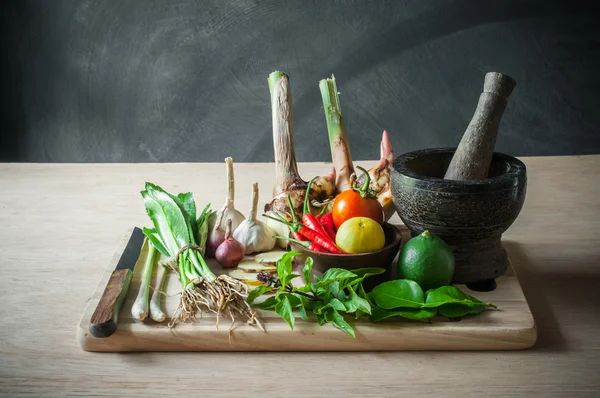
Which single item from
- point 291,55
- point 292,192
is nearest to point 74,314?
point 292,192

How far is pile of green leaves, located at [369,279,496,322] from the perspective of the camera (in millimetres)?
1137

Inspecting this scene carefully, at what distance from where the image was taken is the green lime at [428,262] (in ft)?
3.92

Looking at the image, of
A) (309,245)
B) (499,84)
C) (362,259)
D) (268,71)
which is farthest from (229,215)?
(268,71)

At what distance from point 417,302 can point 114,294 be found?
53 centimetres

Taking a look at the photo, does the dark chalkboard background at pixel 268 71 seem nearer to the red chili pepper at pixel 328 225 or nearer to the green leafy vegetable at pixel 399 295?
the red chili pepper at pixel 328 225

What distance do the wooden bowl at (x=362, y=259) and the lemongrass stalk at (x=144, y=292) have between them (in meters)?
0.28

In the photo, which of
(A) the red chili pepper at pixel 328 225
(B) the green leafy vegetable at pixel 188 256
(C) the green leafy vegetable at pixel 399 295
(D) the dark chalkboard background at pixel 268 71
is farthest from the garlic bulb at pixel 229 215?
(D) the dark chalkboard background at pixel 268 71

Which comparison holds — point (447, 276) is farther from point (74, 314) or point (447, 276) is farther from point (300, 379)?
point (74, 314)

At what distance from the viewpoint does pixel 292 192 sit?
1600 millimetres

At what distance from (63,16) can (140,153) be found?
0.63 meters

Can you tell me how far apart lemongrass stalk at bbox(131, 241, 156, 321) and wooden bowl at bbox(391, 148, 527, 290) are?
50cm

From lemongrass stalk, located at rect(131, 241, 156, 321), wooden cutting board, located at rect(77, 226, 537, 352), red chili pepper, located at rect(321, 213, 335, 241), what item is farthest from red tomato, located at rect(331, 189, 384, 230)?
lemongrass stalk, located at rect(131, 241, 156, 321)

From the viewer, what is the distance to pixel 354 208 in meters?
1.34

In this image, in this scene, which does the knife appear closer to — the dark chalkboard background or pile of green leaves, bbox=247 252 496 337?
pile of green leaves, bbox=247 252 496 337
